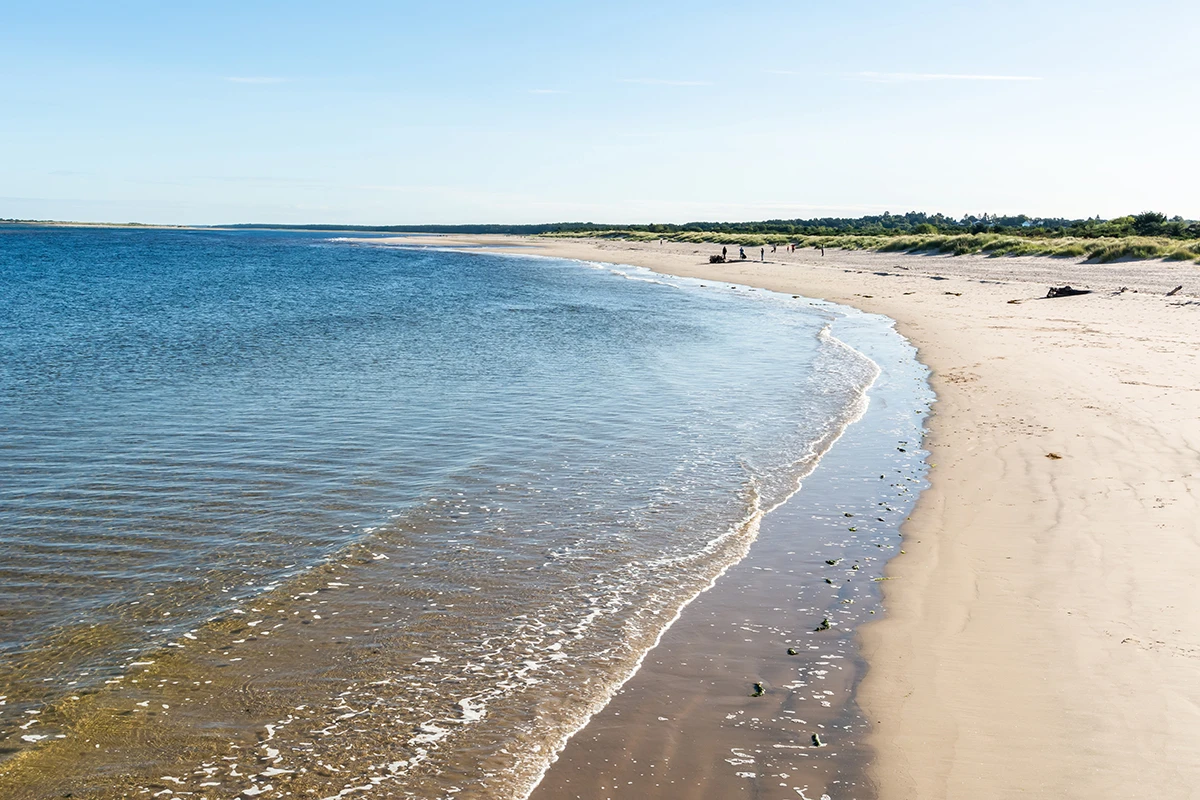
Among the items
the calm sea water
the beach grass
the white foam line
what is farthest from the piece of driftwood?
the white foam line

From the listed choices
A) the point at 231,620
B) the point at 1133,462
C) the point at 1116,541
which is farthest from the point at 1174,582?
the point at 231,620

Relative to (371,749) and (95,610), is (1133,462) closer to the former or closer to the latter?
(371,749)

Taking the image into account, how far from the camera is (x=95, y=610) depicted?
7.41 meters

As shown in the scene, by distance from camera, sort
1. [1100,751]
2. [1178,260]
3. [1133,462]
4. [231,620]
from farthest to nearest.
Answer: [1178,260]
[1133,462]
[231,620]
[1100,751]

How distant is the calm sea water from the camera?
18.4 ft

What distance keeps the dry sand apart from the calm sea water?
2062 millimetres

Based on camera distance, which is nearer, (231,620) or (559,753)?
(559,753)

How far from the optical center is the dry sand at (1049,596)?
5.28m

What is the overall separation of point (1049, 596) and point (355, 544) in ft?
22.7

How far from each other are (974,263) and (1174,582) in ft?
159

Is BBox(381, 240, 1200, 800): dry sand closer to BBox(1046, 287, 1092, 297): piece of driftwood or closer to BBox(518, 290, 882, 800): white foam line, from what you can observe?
BBox(518, 290, 882, 800): white foam line

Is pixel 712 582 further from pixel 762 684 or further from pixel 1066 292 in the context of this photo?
pixel 1066 292

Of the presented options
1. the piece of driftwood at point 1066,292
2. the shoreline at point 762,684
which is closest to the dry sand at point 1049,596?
the shoreline at point 762,684

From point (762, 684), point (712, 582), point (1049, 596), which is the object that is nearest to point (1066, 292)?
point (1049, 596)
